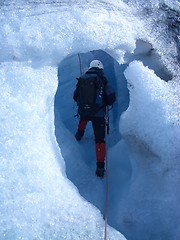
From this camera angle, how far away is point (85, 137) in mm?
5516

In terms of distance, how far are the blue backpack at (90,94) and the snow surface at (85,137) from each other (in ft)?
1.24

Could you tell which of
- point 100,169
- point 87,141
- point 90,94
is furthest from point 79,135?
point 90,94

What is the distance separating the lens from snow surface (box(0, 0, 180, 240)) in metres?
3.46

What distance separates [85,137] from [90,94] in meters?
1.21

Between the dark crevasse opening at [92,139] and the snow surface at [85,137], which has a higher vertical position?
the snow surface at [85,137]

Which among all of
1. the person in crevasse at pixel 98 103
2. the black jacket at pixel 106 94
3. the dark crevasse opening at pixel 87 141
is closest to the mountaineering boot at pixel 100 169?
the person in crevasse at pixel 98 103

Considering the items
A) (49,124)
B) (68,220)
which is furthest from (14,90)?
(68,220)

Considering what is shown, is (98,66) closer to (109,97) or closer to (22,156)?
(109,97)

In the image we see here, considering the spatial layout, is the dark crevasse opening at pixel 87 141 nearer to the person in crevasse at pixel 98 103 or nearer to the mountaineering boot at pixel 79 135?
the mountaineering boot at pixel 79 135

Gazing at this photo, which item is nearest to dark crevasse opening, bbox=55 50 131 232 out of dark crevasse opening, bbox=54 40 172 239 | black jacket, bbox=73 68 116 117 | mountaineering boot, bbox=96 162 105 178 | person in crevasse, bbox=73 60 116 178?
dark crevasse opening, bbox=54 40 172 239

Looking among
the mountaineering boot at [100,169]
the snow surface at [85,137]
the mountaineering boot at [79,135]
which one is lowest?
the mountaineering boot at [79,135]

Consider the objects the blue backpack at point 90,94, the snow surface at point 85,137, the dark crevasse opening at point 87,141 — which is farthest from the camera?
the dark crevasse opening at point 87,141

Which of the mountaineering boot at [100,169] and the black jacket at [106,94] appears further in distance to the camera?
the mountaineering boot at [100,169]

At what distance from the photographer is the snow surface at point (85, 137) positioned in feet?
11.3
